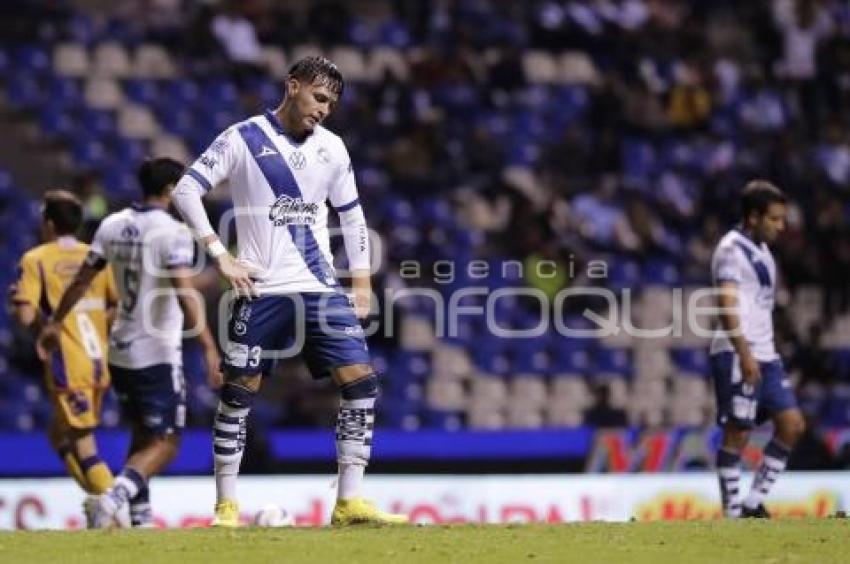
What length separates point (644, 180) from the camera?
23422 mm

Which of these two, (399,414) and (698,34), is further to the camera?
(698,34)

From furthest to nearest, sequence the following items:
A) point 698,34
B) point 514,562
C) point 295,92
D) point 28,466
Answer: point 698,34 < point 28,466 < point 295,92 < point 514,562

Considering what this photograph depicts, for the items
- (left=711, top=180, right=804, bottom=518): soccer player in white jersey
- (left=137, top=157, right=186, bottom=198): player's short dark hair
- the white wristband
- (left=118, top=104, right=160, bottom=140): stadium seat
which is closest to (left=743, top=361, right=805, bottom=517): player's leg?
(left=711, top=180, right=804, bottom=518): soccer player in white jersey

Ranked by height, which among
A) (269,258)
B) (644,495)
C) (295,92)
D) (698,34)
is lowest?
(644,495)

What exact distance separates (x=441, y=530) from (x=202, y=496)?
19.6 ft

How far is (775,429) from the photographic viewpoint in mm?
13438

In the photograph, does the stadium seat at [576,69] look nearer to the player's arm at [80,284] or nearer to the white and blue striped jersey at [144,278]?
the white and blue striped jersey at [144,278]

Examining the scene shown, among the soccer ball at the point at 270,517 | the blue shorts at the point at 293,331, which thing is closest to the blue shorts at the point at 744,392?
the soccer ball at the point at 270,517

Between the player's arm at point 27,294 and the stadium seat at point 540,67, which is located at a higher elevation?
the stadium seat at point 540,67

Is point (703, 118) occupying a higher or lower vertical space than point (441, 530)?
higher

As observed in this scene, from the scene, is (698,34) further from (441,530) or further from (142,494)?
(441,530)

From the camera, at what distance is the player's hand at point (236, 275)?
9546 mm

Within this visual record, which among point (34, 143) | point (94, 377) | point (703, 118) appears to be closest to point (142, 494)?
point (94, 377)

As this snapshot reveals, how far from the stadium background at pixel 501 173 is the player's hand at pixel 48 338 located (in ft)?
13.7
